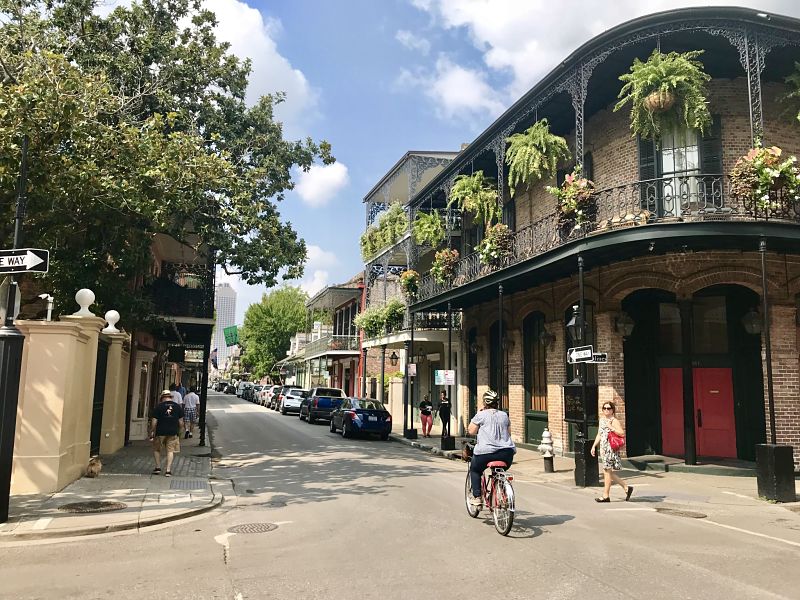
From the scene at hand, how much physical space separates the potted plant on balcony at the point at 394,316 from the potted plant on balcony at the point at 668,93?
15.7 m

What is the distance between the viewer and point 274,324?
65875 mm

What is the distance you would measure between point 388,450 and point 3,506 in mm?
12050

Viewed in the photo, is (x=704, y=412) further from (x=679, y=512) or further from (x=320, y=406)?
(x=320, y=406)

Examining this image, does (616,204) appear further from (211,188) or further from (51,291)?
(51,291)

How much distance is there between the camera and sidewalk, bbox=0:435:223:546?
7.56 m

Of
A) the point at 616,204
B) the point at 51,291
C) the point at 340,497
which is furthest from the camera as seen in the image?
the point at 616,204

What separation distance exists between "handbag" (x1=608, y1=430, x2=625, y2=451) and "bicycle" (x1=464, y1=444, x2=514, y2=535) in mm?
2976

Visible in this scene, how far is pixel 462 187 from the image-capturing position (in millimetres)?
19656

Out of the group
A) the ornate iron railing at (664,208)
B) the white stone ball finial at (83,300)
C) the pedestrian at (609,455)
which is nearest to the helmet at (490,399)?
the pedestrian at (609,455)

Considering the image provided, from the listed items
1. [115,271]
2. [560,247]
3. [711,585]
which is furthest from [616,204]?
[115,271]

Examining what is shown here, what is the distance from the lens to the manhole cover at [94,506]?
8.57m

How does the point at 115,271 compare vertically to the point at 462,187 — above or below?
below

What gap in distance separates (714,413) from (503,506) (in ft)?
29.5

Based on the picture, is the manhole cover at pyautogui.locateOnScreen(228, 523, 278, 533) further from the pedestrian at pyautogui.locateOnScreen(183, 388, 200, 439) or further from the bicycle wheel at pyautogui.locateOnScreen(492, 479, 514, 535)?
the pedestrian at pyautogui.locateOnScreen(183, 388, 200, 439)
